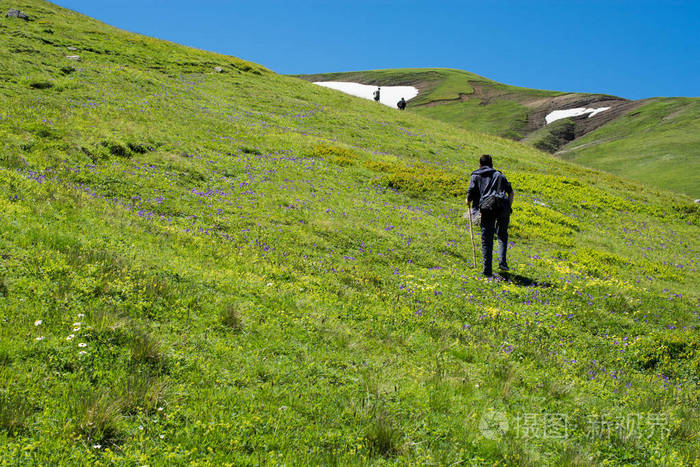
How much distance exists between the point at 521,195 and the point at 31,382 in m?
27.4

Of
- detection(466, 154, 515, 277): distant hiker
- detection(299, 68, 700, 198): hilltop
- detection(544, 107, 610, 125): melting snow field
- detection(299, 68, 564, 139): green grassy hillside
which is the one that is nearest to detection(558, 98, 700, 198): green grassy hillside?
A: detection(299, 68, 700, 198): hilltop

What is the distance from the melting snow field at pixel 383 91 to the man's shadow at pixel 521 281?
121 metres

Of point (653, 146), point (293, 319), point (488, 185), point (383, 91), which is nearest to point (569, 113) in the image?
point (653, 146)

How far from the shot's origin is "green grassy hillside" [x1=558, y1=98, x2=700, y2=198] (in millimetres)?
48594

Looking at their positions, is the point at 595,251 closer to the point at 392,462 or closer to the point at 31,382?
the point at 392,462

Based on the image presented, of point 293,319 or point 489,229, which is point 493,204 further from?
point 293,319

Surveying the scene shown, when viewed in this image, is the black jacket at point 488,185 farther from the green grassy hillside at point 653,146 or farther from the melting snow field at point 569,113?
the melting snow field at point 569,113

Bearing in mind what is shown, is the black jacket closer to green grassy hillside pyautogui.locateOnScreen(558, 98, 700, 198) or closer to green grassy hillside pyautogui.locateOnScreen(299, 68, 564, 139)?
green grassy hillside pyautogui.locateOnScreen(558, 98, 700, 198)

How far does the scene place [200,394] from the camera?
4422 millimetres

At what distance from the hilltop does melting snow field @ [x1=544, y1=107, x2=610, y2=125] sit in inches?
50.1

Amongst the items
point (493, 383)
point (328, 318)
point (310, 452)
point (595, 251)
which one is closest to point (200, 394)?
point (310, 452)

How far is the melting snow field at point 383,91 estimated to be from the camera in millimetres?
130762

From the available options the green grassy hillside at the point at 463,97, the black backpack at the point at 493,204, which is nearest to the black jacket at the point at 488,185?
the black backpack at the point at 493,204

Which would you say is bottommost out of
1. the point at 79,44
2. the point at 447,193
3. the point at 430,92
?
the point at 447,193
